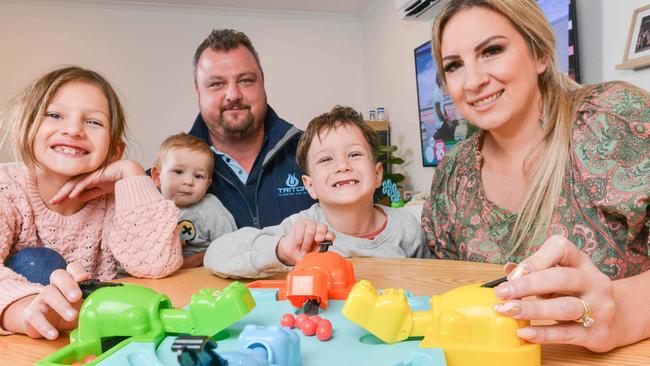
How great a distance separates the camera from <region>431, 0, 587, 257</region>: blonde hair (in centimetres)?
103

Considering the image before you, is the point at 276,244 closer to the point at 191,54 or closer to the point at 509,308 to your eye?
the point at 509,308

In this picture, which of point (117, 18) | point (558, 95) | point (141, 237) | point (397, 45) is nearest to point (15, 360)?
point (141, 237)

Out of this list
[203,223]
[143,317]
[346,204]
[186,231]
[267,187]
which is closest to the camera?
[143,317]

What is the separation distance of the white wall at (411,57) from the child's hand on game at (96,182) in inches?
78.5

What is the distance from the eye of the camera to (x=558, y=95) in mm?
1117

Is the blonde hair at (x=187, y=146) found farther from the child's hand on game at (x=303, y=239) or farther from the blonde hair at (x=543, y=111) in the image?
the blonde hair at (x=543, y=111)

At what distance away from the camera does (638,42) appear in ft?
6.37

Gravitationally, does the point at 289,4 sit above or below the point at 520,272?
above

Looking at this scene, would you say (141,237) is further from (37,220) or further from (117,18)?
(117,18)

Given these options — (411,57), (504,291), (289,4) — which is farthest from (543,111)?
(289,4)

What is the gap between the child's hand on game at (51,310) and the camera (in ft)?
2.19

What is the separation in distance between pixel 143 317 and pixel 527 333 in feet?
1.47

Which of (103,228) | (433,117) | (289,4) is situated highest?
(289,4)

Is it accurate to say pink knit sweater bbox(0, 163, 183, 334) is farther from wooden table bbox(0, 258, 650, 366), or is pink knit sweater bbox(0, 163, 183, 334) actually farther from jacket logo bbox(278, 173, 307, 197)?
jacket logo bbox(278, 173, 307, 197)
